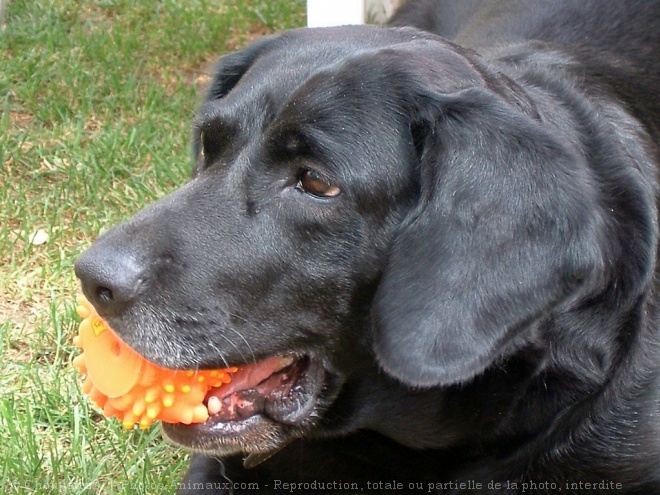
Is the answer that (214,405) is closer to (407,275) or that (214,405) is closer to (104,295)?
(104,295)

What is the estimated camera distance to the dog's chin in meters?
2.18

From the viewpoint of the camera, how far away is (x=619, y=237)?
84.6 inches

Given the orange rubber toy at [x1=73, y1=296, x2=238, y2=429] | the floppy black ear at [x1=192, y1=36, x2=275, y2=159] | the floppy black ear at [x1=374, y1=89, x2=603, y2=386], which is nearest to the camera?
the floppy black ear at [x1=374, y1=89, x2=603, y2=386]

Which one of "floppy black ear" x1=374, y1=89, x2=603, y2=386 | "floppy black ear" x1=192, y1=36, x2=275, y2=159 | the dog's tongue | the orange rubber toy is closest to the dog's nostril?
the orange rubber toy

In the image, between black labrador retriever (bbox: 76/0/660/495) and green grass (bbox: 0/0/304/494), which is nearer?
black labrador retriever (bbox: 76/0/660/495)

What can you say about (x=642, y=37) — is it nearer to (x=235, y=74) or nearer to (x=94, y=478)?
(x=235, y=74)

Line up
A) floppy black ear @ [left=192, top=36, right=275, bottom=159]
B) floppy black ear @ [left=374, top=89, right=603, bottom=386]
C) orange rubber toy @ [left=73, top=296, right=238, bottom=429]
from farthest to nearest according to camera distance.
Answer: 1. floppy black ear @ [left=192, top=36, right=275, bottom=159]
2. orange rubber toy @ [left=73, top=296, right=238, bottom=429]
3. floppy black ear @ [left=374, top=89, right=603, bottom=386]

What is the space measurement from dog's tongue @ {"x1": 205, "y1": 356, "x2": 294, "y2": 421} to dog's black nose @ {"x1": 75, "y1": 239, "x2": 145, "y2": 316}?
334 mm

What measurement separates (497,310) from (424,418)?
43 cm

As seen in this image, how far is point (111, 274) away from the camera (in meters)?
1.95

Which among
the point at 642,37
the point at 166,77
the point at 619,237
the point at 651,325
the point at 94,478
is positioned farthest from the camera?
the point at 166,77

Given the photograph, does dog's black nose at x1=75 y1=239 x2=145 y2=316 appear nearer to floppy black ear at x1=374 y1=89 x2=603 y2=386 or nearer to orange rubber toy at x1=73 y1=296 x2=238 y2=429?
orange rubber toy at x1=73 y1=296 x2=238 y2=429

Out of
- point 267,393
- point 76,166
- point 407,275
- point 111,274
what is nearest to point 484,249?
point 407,275

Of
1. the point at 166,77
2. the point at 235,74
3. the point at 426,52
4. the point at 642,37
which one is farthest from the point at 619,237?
the point at 166,77
